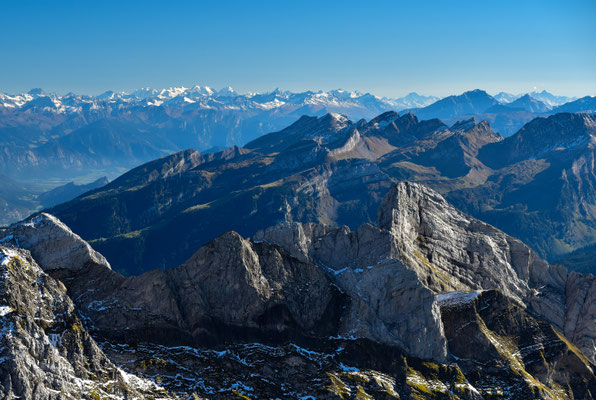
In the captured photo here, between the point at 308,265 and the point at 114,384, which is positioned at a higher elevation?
the point at 308,265

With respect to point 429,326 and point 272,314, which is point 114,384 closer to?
point 272,314

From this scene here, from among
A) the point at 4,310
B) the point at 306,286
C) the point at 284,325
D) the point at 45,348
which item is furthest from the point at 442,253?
the point at 4,310

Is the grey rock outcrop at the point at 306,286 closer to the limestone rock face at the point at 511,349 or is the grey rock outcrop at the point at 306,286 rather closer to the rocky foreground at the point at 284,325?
the rocky foreground at the point at 284,325

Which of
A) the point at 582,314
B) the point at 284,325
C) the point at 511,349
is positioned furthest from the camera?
the point at 582,314

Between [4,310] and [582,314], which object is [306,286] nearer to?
[4,310]

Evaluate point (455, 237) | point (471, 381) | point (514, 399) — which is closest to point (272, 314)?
point (471, 381)

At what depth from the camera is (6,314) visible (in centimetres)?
9719

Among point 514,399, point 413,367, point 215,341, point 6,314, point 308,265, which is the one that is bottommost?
point 514,399

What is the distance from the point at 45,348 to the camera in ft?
322

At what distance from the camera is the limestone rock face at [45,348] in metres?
91.7

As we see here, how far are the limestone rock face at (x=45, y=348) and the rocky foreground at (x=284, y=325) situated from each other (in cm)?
30

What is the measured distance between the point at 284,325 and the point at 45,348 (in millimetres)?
60670

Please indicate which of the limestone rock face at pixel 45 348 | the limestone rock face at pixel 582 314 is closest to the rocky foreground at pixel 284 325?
the limestone rock face at pixel 45 348

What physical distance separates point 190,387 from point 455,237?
11145 cm
